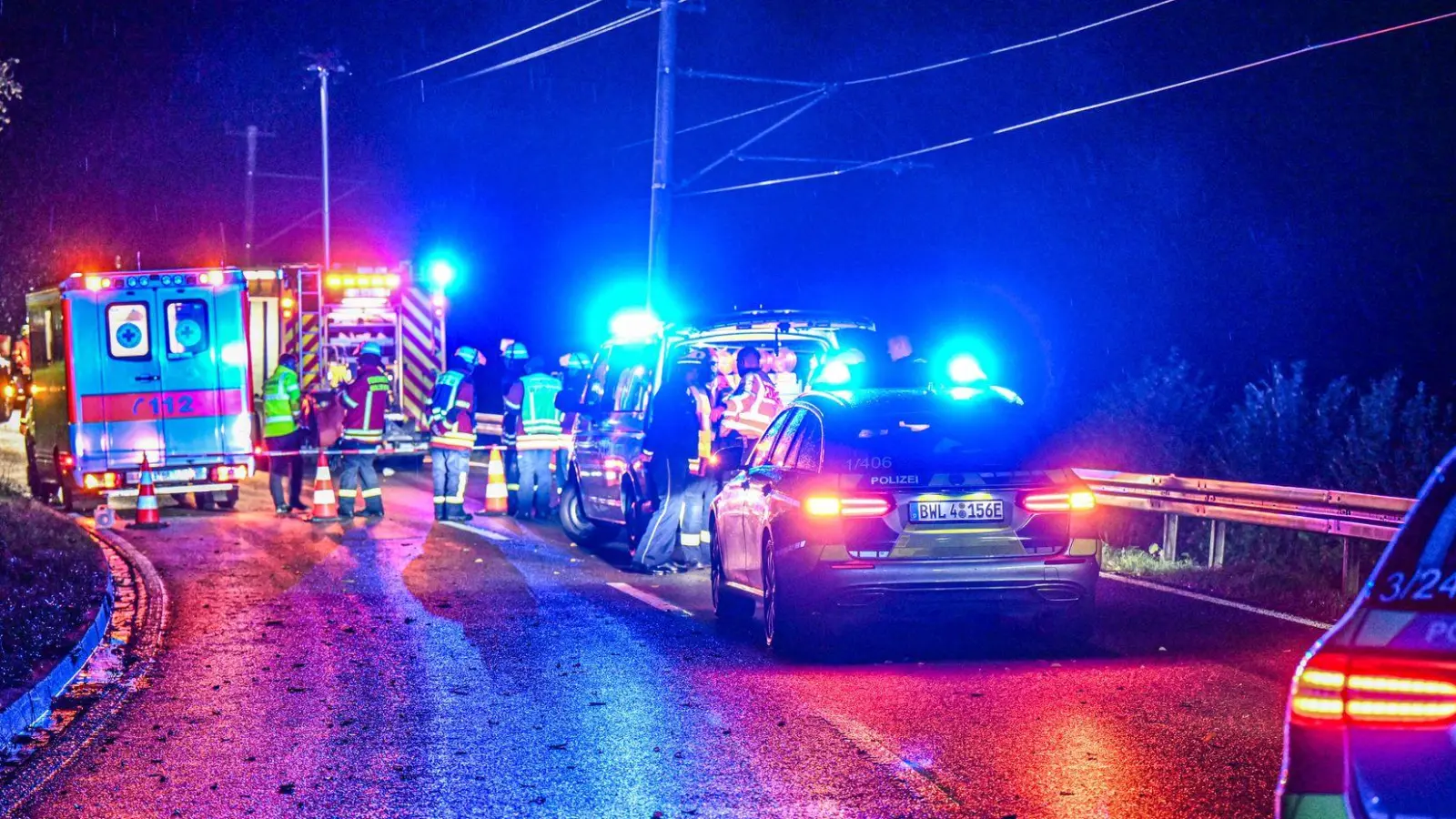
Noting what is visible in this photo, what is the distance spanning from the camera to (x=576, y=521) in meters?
16.7

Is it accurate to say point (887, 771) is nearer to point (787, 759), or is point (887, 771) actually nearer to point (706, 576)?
point (787, 759)

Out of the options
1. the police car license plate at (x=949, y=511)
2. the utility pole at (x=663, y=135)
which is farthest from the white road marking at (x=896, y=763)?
Result: the utility pole at (x=663, y=135)

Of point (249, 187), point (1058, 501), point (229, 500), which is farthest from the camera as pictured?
point (249, 187)

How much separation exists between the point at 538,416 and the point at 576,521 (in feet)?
6.16

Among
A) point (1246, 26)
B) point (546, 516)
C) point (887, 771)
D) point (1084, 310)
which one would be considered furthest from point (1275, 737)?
point (1084, 310)

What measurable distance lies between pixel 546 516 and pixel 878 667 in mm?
10549

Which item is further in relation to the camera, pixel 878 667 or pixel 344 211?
pixel 344 211

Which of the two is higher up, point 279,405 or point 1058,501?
point 1058,501

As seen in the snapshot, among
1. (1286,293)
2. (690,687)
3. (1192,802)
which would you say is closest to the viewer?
(1192,802)

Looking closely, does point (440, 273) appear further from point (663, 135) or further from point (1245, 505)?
point (1245, 505)

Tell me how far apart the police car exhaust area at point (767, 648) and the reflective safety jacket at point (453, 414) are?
3.49 ft

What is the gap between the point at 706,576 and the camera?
13.5 m

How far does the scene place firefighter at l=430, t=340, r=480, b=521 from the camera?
57.9 feet

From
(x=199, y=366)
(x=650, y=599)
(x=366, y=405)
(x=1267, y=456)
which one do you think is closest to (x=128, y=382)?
(x=199, y=366)
